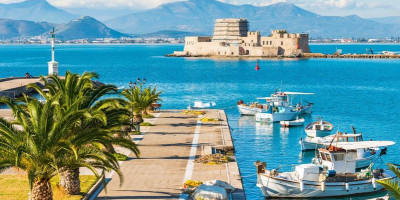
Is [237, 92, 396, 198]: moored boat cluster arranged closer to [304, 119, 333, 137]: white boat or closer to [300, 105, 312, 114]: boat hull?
[304, 119, 333, 137]: white boat

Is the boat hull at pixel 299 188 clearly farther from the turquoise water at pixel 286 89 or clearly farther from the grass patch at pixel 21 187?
the grass patch at pixel 21 187

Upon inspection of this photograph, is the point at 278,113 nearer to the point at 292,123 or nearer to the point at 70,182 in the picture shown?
the point at 292,123

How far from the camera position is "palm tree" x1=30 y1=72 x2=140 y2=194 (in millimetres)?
23250

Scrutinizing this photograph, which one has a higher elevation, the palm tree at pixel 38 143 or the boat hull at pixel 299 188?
the palm tree at pixel 38 143

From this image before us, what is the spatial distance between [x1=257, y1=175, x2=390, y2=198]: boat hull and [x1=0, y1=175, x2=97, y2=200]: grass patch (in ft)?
25.3

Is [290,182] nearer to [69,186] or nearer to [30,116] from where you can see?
[69,186]

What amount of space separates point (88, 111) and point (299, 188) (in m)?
10.5

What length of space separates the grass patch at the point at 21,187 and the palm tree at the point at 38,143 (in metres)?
2.44

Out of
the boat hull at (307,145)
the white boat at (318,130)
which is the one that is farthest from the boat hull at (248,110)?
the boat hull at (307,145)

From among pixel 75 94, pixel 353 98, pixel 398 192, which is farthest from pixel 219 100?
pixel 398 192

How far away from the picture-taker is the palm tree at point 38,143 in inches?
813

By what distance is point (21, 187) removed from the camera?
1015 inches

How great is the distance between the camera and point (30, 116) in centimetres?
2202

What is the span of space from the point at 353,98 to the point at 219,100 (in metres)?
18.0
